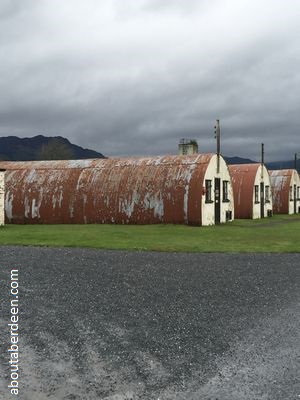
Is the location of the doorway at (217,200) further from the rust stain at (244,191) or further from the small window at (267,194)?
the small window at (267,194)

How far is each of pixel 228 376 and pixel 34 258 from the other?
30.1 feet

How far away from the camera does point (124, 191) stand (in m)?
27.9

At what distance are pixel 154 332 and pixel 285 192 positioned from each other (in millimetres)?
40897

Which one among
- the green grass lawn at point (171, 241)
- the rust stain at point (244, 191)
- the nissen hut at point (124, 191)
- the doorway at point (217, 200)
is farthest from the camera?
the rust stain at point (244, 191)

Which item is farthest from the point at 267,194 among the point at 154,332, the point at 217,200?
the point at 154,332

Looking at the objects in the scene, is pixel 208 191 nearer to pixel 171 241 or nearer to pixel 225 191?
pixel 225 191

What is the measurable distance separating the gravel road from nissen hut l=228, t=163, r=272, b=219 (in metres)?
24.3

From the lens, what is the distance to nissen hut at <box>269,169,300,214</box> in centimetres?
4447

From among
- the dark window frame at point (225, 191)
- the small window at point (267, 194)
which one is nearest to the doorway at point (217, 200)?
the dark window frame at point (225, 191)

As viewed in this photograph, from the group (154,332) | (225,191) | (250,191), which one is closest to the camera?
(154,332)

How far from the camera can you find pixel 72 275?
1063cm

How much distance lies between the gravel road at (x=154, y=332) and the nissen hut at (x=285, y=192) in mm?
34342

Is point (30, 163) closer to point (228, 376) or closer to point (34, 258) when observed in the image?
point (34, 258)

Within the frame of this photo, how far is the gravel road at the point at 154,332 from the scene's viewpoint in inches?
187
